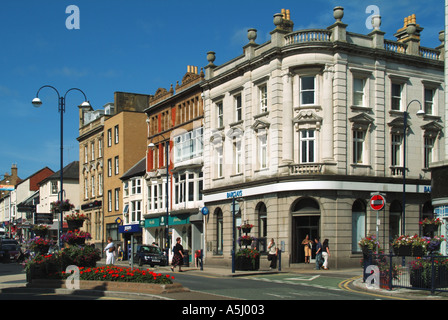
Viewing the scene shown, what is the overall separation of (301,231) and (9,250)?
31.9 metres

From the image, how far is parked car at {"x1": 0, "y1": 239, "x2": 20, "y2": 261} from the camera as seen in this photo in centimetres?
5578

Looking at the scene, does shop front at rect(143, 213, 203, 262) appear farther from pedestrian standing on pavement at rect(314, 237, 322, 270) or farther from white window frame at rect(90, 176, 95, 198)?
white window frame at rect(90, 176, 95, 198)

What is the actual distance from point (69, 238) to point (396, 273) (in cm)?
1326

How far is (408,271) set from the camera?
2091 cm

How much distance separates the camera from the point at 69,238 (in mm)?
25859

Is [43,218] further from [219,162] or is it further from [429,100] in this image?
[429,100]

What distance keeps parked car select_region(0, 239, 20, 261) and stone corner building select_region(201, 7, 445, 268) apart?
77.8 feet

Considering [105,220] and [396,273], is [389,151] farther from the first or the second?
[105,220]

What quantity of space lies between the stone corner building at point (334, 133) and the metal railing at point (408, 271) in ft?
46.8

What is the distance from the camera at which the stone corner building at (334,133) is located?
3734 centimetres

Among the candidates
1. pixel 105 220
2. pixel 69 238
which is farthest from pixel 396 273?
pixel 105 220

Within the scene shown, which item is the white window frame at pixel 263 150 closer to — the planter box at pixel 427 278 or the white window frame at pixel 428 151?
the white window frame at pixel 428 151

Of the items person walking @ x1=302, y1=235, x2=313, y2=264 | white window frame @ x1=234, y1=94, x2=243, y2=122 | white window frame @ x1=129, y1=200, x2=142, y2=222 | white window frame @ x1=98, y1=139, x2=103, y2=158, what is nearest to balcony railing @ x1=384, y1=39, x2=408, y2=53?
white window frame @ x1=234, y1=94, x2=243, y2=122

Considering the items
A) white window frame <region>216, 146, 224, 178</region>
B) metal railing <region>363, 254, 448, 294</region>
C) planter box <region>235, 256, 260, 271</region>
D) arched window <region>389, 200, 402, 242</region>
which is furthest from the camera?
white window frame <region>216, 146, 224, 178</region>
